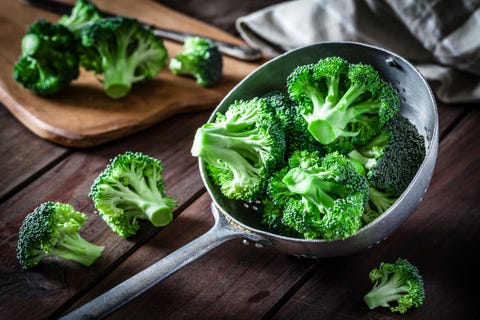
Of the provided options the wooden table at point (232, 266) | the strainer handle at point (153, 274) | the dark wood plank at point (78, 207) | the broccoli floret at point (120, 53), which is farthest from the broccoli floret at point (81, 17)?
the strainer handle at point (153, 274)

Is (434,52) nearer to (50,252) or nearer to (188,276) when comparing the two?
(188,276)

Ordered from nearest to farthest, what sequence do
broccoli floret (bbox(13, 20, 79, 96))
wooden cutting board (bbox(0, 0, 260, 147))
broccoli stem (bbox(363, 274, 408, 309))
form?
1. broccoli stem (bbox(363, 274, 408, 309))
2. wooden cutting board (bbox(0, 0, 260, 147))
3. broccoli floret (bbox(13, 20, 79, 96))

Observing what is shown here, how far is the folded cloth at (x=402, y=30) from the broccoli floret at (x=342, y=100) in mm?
593

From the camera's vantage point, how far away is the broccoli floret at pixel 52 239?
1612 millimetres

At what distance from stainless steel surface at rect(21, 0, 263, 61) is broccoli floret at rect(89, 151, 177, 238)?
750mm

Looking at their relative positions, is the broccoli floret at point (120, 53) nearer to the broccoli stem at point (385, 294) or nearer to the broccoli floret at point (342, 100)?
the broccoli floret at point (342, 100)

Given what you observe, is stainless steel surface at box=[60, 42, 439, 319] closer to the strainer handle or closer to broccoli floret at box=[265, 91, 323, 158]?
the strainer handle

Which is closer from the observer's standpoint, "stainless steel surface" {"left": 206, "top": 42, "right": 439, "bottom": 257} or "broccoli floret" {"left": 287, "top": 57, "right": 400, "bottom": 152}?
"stainless steel surface" {"left": 206, "top": 42, "right": 439, "bottom": 257}

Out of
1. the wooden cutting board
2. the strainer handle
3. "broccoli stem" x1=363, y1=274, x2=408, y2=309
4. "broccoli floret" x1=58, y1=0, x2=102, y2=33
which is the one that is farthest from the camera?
"broccoli floret" x1=58, y1=0, x2=102, y2=33

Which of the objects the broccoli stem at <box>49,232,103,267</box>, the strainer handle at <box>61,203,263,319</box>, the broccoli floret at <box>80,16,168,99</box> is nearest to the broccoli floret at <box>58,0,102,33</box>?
the broccoli floret at <box>80,16,168,99</box>

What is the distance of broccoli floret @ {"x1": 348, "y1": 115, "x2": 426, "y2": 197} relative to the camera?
155cm

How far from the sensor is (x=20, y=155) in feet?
6.73

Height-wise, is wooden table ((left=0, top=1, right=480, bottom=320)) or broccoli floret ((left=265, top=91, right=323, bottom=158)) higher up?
broccoli floret ((left=265, top=91, right=323, bottom=158))

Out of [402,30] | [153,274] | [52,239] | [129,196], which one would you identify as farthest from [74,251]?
[402,30]
